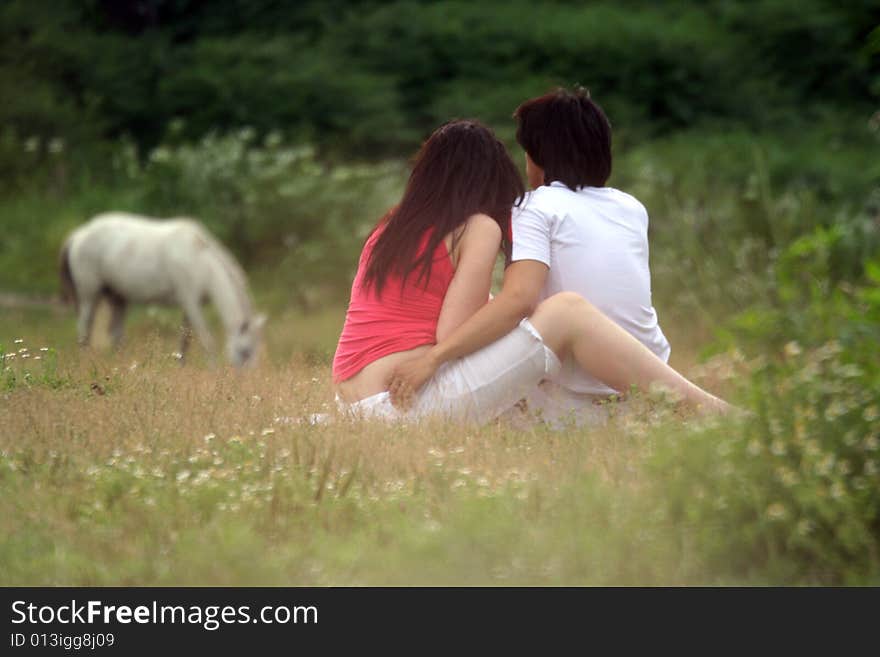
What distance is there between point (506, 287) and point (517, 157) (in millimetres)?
9724

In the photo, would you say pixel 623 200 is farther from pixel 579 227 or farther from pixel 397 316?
pixel 397 316

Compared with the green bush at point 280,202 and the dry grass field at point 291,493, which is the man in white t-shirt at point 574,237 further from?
the green bush at point 280,202

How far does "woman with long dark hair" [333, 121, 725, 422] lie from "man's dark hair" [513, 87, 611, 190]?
6.4 inches

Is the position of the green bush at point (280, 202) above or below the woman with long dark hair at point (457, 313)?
below

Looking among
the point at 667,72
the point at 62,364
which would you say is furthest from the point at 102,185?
the point at 62,364

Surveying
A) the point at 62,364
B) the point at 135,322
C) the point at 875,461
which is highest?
the point at 875,461

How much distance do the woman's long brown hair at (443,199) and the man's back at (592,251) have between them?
13 cm

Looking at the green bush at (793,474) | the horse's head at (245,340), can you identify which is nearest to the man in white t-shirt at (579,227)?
the green bush at (793,474)

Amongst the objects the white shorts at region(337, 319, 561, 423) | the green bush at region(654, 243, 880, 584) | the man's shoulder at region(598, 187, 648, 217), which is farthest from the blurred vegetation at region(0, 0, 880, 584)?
the man's shoulder at region(598, 187, 648, 217)

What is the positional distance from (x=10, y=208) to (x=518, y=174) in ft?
41.3

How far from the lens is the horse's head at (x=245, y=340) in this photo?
34.7ft

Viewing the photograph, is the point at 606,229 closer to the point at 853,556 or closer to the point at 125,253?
the point at 853,556

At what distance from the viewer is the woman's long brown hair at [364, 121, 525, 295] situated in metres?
4.55

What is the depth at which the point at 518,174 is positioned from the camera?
473 cm
